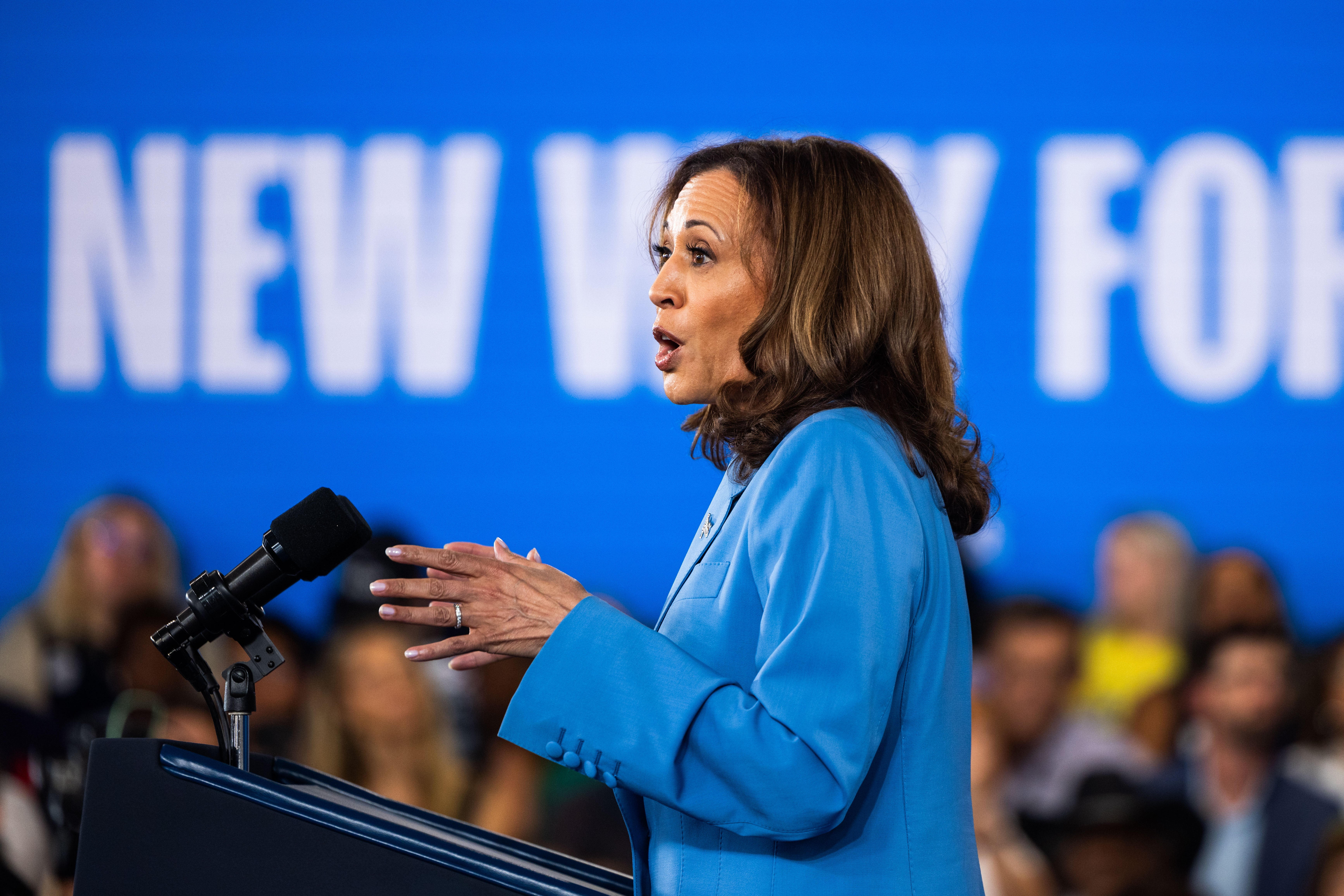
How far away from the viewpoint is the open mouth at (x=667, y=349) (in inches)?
52.2

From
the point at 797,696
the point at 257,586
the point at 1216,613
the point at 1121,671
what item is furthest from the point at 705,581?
the point at 1216,613

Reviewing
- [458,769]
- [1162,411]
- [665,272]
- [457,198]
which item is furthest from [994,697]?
[665,272]

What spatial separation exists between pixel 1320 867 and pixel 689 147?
2792 millimetres

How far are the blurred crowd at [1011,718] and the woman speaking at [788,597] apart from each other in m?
2.53

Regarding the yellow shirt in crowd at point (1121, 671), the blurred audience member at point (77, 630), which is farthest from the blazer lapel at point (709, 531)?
the blurred audience member at point (77, 630)

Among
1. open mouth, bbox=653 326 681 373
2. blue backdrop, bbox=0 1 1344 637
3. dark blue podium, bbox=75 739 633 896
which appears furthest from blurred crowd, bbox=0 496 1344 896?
dark blue podium, bbox=75 739 633 896

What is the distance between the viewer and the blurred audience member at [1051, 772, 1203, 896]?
355 cm

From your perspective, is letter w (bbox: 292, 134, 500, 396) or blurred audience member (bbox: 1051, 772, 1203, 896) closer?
blurred audience member (bbox: 1051, 772, 1203, 896)

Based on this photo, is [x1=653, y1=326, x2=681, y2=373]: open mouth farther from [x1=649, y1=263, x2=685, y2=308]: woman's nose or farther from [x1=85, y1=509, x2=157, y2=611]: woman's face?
[x1=85, y1=509, x2=157, y2=611]: woman's face

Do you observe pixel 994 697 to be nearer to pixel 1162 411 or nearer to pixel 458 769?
pixel 1162 411

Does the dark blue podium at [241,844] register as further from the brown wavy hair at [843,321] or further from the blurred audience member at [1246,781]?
the blurred audience member at [1246,781]

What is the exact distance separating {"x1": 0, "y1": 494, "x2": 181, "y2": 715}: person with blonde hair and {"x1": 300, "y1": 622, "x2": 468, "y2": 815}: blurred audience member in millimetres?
589

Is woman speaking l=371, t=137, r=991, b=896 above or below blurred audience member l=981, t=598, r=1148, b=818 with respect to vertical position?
above

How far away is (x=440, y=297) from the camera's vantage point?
12.5 feet
